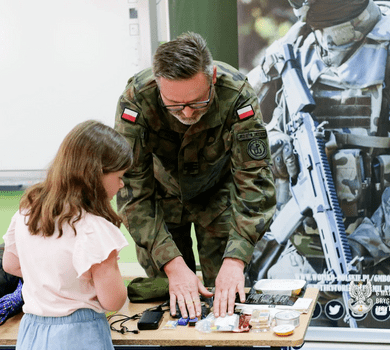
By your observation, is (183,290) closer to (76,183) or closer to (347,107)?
(76,183)

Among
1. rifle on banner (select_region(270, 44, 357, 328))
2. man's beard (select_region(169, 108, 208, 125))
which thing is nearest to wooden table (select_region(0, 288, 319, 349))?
man's beard (select_region(169, 108, 208, 125))

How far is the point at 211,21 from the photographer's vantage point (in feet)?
9.95

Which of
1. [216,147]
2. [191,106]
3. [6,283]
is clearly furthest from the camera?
[216,147]

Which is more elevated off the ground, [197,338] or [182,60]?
[182,60]

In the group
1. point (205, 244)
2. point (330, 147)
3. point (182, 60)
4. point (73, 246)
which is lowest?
point (205, 244)

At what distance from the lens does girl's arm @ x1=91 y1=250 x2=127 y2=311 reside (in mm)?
1435

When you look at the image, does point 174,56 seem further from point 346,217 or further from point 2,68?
point 2,68

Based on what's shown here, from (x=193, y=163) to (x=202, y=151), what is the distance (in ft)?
0.19

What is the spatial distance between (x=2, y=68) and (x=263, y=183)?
2102 mm

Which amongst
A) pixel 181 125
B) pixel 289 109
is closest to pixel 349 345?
pixel 289 109

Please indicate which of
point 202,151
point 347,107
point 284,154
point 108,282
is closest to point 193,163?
point 202,151

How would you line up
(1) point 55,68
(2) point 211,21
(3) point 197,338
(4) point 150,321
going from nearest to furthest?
1. (3) point 197,338
2. (4) point 150,321
3. (2) point 211,21
4. (1) point 55,68

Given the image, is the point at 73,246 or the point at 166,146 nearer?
the point at 73,246

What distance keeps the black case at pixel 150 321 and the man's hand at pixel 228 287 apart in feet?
0.58
